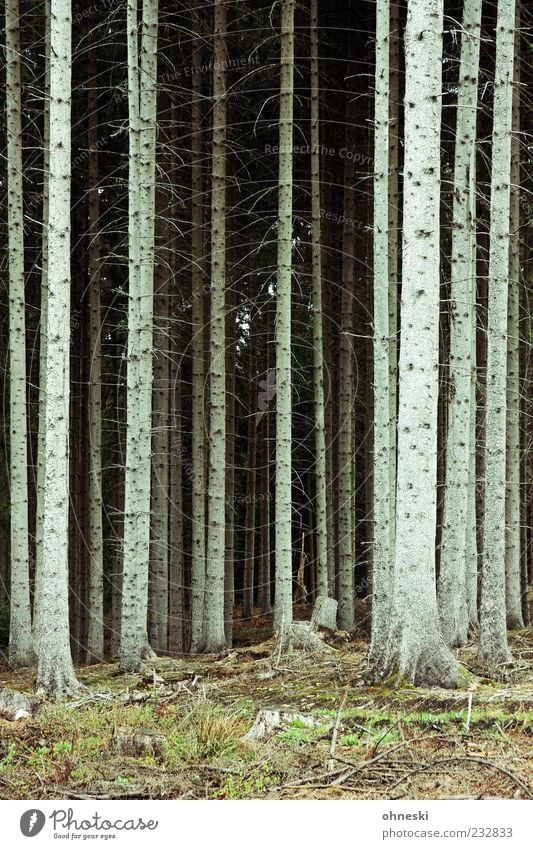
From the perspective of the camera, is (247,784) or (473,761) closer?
(247,784)

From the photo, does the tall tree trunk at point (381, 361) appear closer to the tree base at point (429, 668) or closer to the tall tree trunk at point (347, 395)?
the tree base at point (429, 668)

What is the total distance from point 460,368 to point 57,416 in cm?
449

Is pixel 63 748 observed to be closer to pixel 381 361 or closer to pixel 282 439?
pixel 381 361

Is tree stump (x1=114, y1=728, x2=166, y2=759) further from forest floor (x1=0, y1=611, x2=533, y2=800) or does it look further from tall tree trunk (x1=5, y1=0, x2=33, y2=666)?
tall tree trunk (x1=5, y1=0, x2=33, y2=666)

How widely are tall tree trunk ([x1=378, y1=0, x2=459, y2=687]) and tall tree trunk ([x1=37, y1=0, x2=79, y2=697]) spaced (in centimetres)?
306

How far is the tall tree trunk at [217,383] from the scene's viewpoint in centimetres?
1201

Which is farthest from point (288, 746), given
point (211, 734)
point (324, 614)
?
point (324, 614)

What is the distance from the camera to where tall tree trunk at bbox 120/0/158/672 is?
10.3 metres

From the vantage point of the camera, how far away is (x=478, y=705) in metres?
7.08

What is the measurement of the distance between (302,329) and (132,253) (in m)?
12.0

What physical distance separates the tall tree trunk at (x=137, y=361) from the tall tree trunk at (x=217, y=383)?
4.95ft

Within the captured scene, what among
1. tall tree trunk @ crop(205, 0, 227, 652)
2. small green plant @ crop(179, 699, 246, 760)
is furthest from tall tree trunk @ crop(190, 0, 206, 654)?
small green plant @ crop(179, 699, 246, 760)

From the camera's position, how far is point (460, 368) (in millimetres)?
10172

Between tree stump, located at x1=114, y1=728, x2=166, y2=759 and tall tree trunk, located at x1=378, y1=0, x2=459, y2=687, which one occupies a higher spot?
tall tree trunk, located at x1=378, y1=0, x2=459, y2=687
